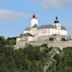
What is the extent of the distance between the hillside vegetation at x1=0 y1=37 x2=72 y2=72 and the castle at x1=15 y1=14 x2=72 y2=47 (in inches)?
248

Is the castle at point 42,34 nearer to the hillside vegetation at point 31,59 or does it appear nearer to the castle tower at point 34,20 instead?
the castle tower at point 34,20

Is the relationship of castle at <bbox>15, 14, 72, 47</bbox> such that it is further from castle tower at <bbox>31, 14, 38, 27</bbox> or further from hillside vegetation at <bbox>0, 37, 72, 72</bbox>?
hillside vegetation at <bbox>0, 37, 72, 72</bbox>

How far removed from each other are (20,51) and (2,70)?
667 inches

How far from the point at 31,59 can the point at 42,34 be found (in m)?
23.1

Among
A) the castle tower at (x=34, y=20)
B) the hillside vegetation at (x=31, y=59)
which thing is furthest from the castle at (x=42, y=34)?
the hillside vegetation at (x=31, y=59)

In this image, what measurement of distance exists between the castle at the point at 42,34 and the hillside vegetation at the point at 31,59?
6311mm

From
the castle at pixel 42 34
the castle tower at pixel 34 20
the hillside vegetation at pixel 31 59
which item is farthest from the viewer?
the castle tower at pixel 34 20

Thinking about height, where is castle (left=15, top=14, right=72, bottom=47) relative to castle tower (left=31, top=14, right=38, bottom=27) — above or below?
below

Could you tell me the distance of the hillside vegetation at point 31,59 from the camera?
69625mm

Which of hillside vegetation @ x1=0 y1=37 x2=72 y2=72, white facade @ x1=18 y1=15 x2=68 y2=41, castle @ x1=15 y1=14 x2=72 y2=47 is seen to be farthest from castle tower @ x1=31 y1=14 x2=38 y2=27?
hillside vegetation @ x1=0 y1=37 x2=72 y2=72

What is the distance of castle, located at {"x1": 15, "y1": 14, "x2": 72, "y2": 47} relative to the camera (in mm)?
91062

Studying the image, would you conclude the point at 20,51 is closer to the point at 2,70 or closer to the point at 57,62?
the point at 57,62

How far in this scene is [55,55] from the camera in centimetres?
7994

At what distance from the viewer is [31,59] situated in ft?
256
